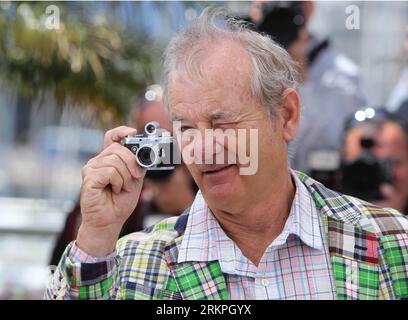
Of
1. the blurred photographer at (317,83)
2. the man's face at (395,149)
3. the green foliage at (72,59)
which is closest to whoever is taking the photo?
the blurred photographer at (317,83)

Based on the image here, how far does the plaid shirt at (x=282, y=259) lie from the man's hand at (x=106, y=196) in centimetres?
12

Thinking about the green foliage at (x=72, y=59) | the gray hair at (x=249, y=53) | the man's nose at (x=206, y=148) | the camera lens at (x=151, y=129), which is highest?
the green foliage at (x=72, y=59)

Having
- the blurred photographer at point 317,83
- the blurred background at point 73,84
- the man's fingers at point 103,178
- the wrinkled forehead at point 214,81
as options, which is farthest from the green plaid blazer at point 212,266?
the blurred background at point 73,84

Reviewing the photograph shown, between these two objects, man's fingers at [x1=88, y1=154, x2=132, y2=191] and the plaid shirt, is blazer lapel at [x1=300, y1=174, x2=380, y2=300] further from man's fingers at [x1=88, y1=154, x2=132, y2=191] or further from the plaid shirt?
man's fingers at [x1=88, y1=154, x2=132, y2=191]

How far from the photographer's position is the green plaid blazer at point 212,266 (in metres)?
1.02

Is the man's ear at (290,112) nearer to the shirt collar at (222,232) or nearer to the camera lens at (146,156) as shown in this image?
the shirt collar at (222,232)

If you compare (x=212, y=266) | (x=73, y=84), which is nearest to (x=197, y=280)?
(x=212, y=266)

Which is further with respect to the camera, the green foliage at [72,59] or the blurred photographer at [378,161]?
the green foliage at [72,59]

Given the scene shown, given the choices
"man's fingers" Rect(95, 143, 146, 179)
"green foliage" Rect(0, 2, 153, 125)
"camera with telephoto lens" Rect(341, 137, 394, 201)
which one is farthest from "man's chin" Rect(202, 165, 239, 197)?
"green foliage" Rect(0, 2, 153, 125)

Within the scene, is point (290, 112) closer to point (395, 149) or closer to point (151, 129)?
point (151, 129)

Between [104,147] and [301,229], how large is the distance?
0.31 meters

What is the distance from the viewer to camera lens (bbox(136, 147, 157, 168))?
1.02 m

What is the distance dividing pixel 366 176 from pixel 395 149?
5.2 inches
